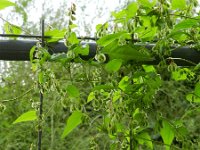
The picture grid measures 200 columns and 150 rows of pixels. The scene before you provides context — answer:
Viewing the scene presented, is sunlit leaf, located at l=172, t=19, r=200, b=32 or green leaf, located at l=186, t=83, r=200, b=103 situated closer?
sunlit leaf, located at l=172, t=19, r=200, b=32

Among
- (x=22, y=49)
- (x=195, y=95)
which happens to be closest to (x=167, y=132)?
(x=195, y=95)

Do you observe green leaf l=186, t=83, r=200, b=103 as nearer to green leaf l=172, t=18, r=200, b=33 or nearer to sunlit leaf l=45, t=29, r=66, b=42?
green leaf l=172, t=18, r=200, b=33

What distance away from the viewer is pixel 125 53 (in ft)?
2.35

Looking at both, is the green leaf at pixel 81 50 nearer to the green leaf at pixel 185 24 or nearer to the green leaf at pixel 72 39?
the green leaf at pixel 72 39

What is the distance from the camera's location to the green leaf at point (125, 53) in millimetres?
708

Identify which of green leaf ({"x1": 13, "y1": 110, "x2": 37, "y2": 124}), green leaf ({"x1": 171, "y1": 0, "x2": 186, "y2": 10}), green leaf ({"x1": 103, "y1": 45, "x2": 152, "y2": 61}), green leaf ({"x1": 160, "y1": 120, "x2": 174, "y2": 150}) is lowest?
green leaf ({"x1": 160, "y1": 120, "x2": 174, "y2": 150})

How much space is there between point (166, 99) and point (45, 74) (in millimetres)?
2051

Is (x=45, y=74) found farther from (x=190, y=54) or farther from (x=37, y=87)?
(x=190, y=54)

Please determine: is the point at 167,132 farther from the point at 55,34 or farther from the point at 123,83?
the point at 55,34

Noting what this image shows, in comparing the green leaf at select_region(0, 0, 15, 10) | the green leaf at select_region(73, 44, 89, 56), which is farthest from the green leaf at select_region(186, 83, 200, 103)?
the green leaf at select_region(0, 0, 15, 10)

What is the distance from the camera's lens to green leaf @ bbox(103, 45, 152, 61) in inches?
27.9

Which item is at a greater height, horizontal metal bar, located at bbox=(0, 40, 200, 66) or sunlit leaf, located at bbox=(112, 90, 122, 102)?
horizontal metal bar, located at bbox=(0, 40, 200, 66)

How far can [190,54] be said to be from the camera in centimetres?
88

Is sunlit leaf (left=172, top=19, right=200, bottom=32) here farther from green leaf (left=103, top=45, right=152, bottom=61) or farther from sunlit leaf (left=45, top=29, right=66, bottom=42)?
sunlit leaf (left=45, top=29, right=66, bottom=42)
